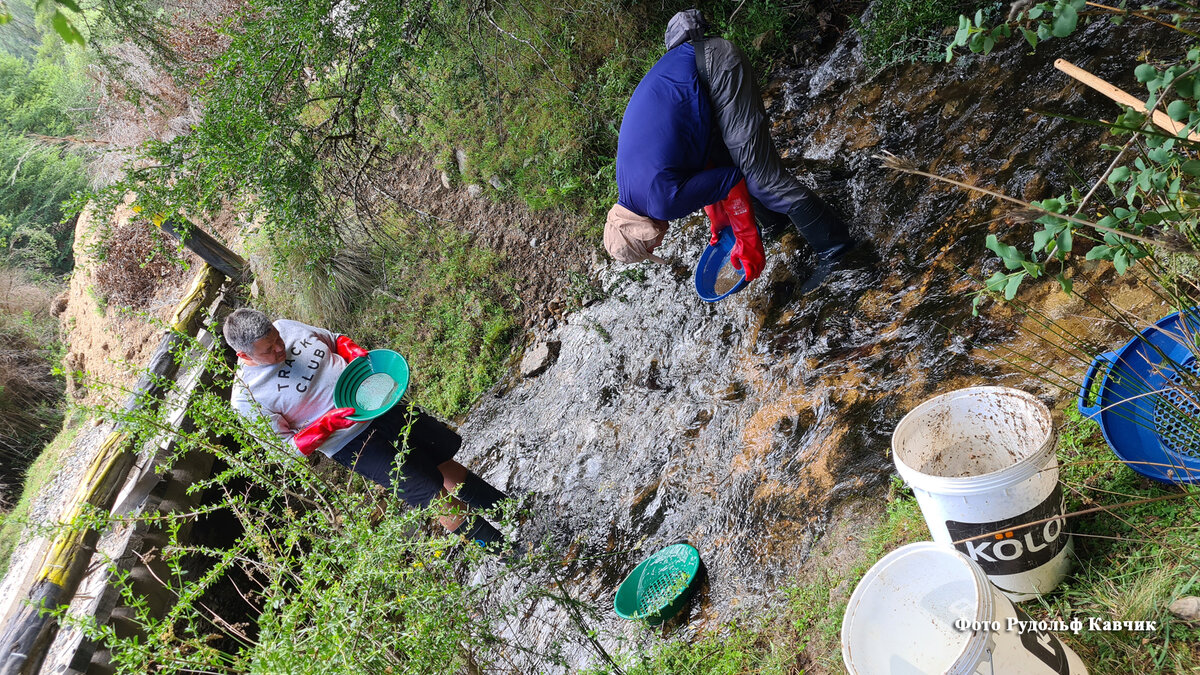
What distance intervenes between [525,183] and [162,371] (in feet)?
11.9

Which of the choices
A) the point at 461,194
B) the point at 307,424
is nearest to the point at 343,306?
the point at 461,194

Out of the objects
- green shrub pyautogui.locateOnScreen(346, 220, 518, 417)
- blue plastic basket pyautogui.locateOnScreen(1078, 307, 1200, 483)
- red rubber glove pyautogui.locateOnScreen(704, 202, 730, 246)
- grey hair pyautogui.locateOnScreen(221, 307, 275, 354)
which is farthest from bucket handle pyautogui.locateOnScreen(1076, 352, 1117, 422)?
green shrub pyautogui.locateOnScreen(346, 220, 518, 417)

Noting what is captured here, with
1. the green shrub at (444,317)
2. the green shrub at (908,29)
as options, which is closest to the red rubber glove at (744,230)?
the green shrub at (908,29)

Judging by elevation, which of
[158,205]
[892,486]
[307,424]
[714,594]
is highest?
[158,205]

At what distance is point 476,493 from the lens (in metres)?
4.53

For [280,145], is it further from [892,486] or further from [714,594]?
[892,486]

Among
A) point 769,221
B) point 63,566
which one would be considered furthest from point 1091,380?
point 63,566

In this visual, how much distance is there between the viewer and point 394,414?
4.46 meters

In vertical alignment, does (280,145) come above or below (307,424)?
above

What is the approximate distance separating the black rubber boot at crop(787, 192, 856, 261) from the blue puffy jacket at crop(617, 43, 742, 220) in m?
0.43

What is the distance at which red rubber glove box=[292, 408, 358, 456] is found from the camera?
4.07 m

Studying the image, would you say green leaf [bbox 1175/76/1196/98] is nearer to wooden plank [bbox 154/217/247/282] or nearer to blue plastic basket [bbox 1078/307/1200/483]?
blue plastic basket [bbox 1078/307/1200/483]

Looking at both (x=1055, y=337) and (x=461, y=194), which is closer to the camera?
(x=1055, y=337)

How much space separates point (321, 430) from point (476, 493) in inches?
41.2
